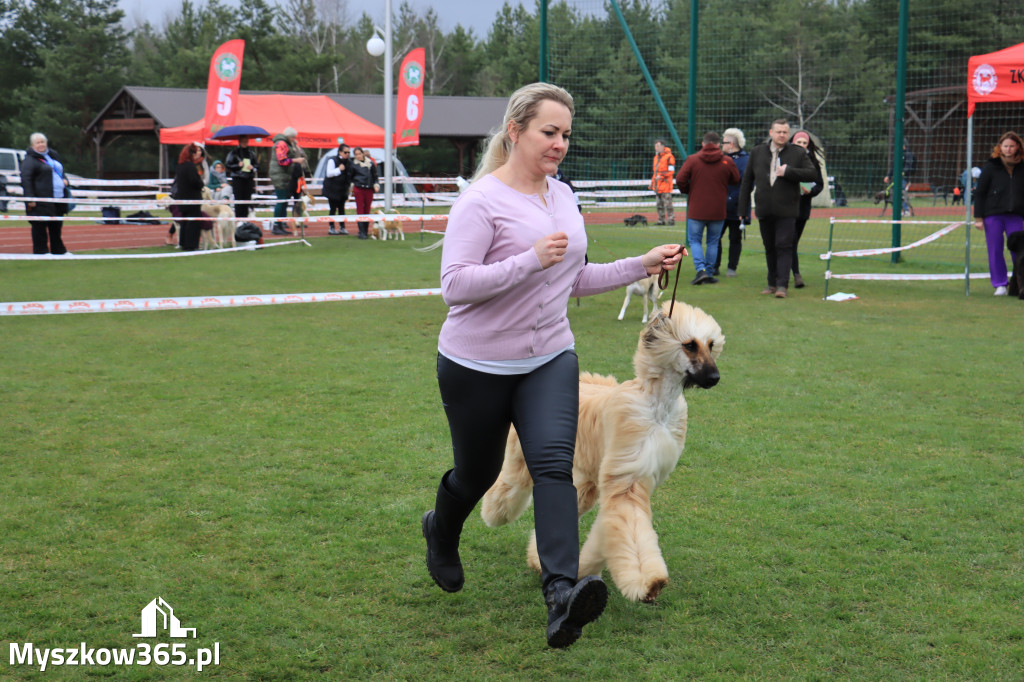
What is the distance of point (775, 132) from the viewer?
10.7 meters

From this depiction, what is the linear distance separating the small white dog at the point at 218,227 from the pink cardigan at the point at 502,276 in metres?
14.5

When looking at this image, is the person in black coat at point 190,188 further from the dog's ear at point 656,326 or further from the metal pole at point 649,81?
the dog's ear at point 656,326

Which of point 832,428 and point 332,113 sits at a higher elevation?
point 332,113

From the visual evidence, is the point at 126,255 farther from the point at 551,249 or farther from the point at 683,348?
the point at 551,249

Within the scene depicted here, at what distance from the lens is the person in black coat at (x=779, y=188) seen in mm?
10688

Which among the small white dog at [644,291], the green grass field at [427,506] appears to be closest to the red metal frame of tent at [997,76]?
the green grass field at [427,506]

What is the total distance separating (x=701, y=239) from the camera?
40.4 ft

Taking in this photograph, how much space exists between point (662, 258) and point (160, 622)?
2.12 m

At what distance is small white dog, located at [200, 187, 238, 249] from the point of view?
663 inches

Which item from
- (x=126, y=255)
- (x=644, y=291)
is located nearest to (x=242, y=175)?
(x=126, y=255)

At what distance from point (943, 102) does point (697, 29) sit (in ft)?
33.5

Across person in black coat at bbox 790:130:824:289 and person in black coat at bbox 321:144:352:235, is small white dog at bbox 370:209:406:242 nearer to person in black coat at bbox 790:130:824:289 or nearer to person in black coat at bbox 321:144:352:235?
person in black coat at bbox 321:144:352:235

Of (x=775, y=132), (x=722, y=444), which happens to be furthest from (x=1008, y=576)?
(x=775, y=132)

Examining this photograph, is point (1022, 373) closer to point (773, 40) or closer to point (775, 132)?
point (775, 132)
